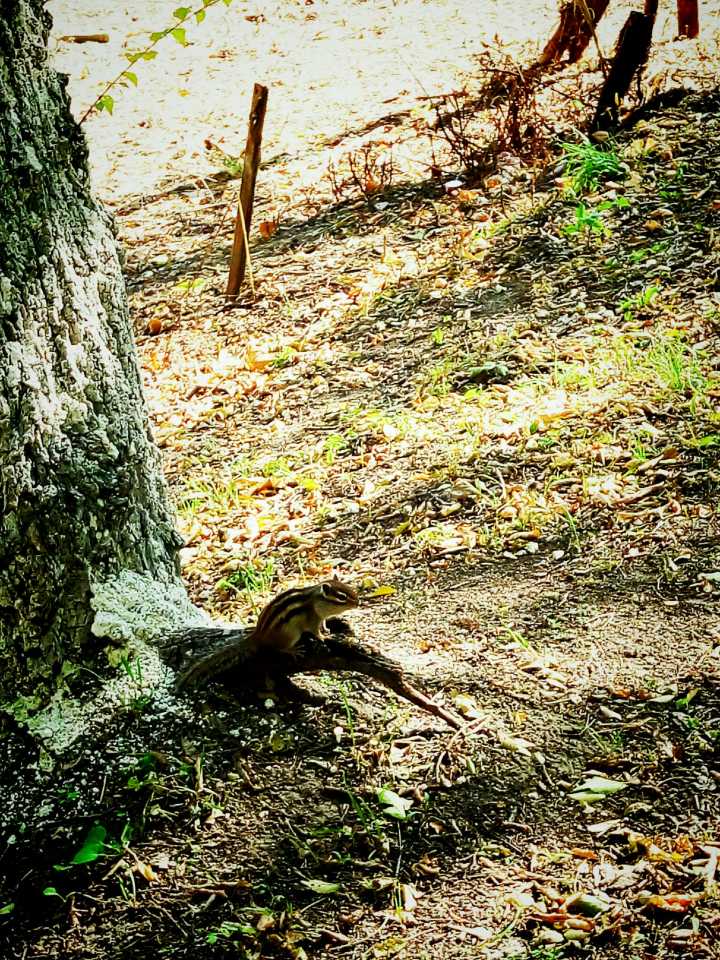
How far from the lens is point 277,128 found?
7695mm

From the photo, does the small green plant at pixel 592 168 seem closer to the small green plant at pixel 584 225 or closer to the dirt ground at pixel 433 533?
the dirt ground at pixel 433 533

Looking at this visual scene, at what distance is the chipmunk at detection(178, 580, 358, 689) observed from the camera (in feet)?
8.38

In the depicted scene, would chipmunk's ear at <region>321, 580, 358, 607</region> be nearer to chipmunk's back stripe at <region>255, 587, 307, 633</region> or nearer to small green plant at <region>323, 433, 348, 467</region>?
chipmunk's back stripe at <region>255, 587, 307, 633</region>

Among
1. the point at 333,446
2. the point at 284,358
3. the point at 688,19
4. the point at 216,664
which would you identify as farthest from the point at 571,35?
the point at 216,664

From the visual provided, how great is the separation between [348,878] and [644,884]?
0.74m

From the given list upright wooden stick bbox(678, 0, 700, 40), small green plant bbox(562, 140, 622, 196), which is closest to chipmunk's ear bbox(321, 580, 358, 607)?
small green plant bbox(562, 140, 622, 196)

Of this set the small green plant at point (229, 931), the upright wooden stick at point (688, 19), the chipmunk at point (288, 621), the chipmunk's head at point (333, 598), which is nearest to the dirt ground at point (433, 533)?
the small green plant at point (229, 931)

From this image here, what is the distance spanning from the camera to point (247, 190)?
19.3 ft

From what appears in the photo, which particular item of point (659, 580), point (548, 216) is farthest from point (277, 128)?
point (659, 580)

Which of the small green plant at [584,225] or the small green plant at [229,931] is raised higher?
the small green plant at [584,225]

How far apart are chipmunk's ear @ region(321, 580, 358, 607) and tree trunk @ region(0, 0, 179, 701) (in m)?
0.64

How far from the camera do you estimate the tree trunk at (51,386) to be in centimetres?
239

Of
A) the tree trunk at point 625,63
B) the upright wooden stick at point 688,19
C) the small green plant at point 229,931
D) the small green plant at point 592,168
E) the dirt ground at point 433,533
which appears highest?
the upright wooden stick at point 688,19

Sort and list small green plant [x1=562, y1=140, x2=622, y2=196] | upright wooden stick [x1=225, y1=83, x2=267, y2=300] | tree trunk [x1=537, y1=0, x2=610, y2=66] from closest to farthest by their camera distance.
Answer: upright wooden stick [x1=225, y1=83, x2=267, y2=300] < small green plant [x1=562, y1=140, x2=622, y2=196] < tree trunk [x1=537, y1=0, x2=610, y2=66]
